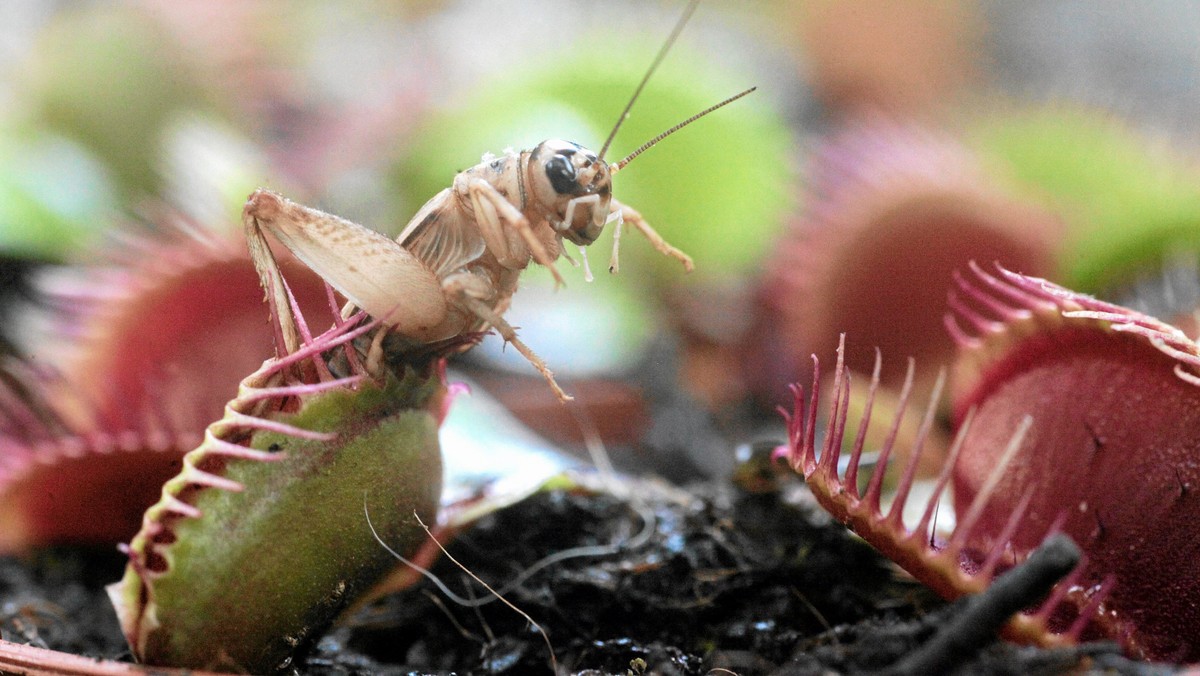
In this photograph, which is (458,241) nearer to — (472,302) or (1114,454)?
(472,302)

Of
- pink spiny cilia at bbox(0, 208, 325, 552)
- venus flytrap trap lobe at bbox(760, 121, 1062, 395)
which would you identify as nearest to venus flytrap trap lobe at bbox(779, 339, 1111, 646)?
pink spiny cilia at bbox(0, 208, 325, 552)

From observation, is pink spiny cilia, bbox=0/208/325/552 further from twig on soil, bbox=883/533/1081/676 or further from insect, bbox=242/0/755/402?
twig on soil, bbox=883/533/1081/676

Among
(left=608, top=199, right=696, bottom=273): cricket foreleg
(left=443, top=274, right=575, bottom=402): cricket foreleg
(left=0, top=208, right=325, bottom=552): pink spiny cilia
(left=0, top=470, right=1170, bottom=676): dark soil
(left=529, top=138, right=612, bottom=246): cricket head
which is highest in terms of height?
(left=529, top=138, right=612, bottom=246): cricket head

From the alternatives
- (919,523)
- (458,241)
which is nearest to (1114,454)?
(919,523)

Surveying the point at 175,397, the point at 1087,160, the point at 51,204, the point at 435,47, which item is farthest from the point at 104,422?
the point at 435,47

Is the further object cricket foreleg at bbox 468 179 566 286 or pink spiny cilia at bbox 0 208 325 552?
pink spiny cilia at bbox 0 208 325 552

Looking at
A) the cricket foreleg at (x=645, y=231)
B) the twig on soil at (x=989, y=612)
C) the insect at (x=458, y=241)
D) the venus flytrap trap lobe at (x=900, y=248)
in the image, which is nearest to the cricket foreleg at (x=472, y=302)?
the insect at (x=458, y=241)

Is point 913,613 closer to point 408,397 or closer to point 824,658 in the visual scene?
point 824,658
